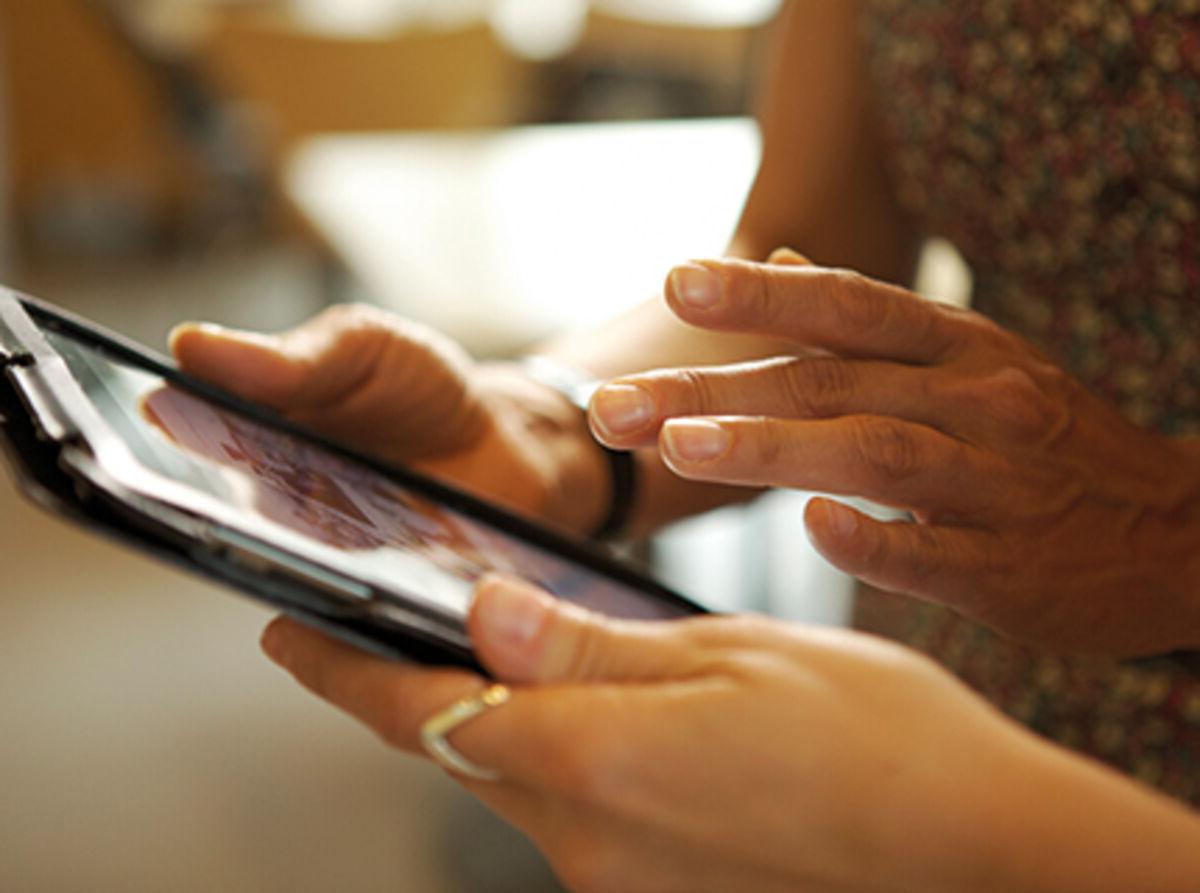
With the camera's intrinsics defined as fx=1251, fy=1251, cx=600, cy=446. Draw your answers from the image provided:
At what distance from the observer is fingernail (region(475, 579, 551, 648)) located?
310mm

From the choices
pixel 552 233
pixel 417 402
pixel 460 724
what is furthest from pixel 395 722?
pixel 552 233

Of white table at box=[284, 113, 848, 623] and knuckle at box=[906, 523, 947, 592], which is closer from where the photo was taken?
knuckle at box=[906, 523, 947, 592]

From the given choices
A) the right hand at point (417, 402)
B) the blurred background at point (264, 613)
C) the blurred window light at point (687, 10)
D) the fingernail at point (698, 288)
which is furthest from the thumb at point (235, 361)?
the blurred window light at point (687, 10)

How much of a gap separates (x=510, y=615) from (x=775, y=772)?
2.9 inches

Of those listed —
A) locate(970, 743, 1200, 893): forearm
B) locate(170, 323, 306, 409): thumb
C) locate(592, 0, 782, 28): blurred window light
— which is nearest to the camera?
locate(970, 743, 1200, 893): forearm

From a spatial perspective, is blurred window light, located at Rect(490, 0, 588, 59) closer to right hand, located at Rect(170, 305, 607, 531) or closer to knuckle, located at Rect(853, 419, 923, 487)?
right hand, located at Rect(170, 305, 607, 531)

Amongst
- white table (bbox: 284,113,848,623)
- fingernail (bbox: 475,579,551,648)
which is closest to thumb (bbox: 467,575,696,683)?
fingernail (bbox: 475,579,551,648)

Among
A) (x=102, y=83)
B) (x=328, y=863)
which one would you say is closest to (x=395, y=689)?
(x=328, y=863)

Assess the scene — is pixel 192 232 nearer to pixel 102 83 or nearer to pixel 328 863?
pixel 102 83

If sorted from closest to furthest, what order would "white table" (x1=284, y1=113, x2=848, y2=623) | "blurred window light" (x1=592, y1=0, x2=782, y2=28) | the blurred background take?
1. "white table" (x1=284, y1=113, x2=848, y2=623)
2. the blurred background
3. "blurred window light" (x1=592, y1=0, x2=782, y2=28)

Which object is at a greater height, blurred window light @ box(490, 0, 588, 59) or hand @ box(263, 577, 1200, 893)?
blurred window light @ box(490, 0, 588, 59)

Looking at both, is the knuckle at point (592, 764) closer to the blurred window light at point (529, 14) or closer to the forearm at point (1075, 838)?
the forearm at point (1075, 838)

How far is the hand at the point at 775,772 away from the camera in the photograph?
28 centimetres

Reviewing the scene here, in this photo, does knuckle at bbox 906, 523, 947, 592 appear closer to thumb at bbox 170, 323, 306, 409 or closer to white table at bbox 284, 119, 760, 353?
thumb at bbox 170, 323, 306, 409
